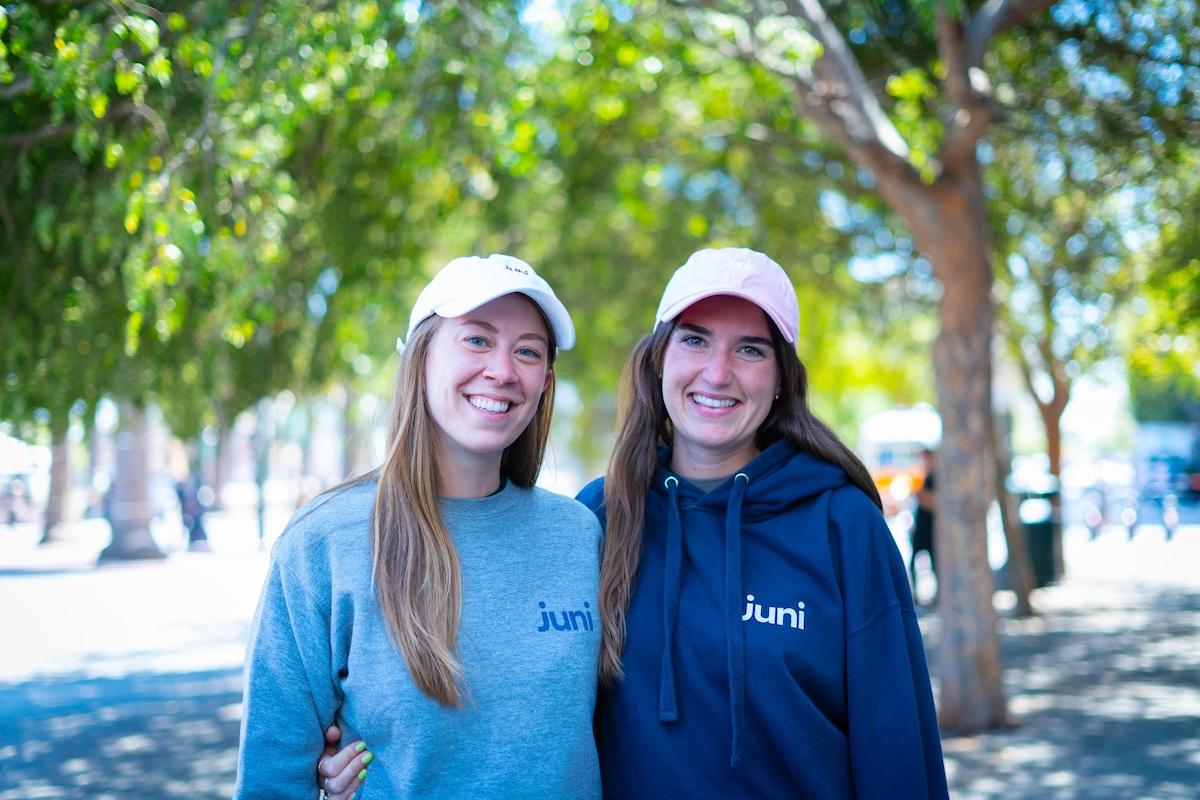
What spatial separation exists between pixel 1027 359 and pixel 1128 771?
1242cm

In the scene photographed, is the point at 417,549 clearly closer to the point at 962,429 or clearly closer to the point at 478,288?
the point at 478,288

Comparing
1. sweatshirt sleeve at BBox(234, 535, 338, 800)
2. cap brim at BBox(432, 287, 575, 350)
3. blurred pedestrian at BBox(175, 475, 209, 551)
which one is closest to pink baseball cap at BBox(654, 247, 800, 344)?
cap brim at BBox(432, 287, 575, 350)

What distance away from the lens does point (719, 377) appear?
2.96m

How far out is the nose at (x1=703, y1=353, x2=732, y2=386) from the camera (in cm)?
296

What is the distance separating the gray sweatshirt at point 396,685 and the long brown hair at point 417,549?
0.04 meters

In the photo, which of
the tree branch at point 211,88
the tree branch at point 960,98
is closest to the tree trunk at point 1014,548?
the tree branch at point 960,98

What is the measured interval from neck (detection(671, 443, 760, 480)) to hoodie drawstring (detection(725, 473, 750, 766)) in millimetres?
142

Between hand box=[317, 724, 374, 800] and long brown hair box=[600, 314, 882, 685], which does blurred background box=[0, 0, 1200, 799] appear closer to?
long brown hair box=[600, 314, 882, 685]

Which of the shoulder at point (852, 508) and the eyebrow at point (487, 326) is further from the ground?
the eyebrow at point (487, 326)

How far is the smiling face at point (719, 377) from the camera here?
298cm

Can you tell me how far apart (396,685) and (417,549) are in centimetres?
29

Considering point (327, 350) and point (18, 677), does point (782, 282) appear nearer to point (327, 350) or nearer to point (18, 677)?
point (327, 350)

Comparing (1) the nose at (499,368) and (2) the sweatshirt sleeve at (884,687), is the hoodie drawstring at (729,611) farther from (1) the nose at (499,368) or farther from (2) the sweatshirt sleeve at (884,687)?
(1) the nose at (499,368)

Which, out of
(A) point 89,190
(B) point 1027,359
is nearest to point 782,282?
(A) point 89,190
